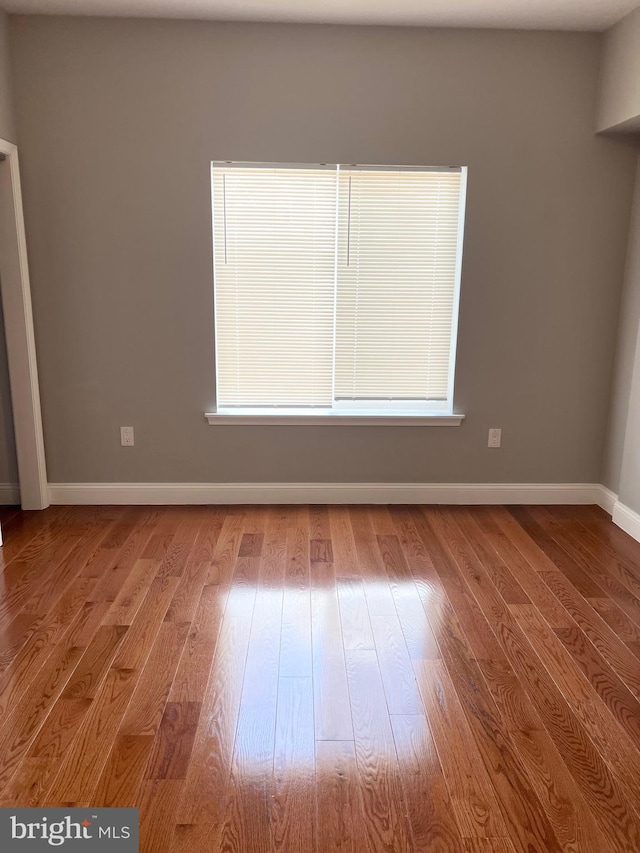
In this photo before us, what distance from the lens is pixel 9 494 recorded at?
3688 millimetres

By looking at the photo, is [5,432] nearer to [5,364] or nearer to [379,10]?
[5,364]

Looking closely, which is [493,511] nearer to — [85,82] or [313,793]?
[313,793]

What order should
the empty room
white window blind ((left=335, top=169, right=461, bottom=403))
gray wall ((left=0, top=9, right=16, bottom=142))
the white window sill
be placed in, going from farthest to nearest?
the white window sill
white window blind ((left=335, top=169, right=461, bottom=403))
gray wall ((left=0, top=9, right=16, bottom=142))
the empty room

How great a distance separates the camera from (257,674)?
2180 millimetres

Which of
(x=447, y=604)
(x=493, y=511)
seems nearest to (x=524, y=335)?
(x=493, y=511)

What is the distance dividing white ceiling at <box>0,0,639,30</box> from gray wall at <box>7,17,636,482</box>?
8cm

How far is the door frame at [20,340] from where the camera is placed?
3.24 metres

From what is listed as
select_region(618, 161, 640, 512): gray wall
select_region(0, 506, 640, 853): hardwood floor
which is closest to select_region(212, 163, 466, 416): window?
select_region(0, 506, 640, 853): hardwood floor

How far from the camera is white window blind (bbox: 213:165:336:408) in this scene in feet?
Result: 11.2

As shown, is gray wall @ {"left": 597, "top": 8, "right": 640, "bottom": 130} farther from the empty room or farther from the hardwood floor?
the hardwood floor

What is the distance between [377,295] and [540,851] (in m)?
2.77

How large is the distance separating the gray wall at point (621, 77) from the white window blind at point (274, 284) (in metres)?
1.50

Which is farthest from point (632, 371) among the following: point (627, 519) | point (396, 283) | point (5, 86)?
point (5, 86)

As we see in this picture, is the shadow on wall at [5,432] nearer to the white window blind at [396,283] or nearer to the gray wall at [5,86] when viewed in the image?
the gray wall at [5,86]
